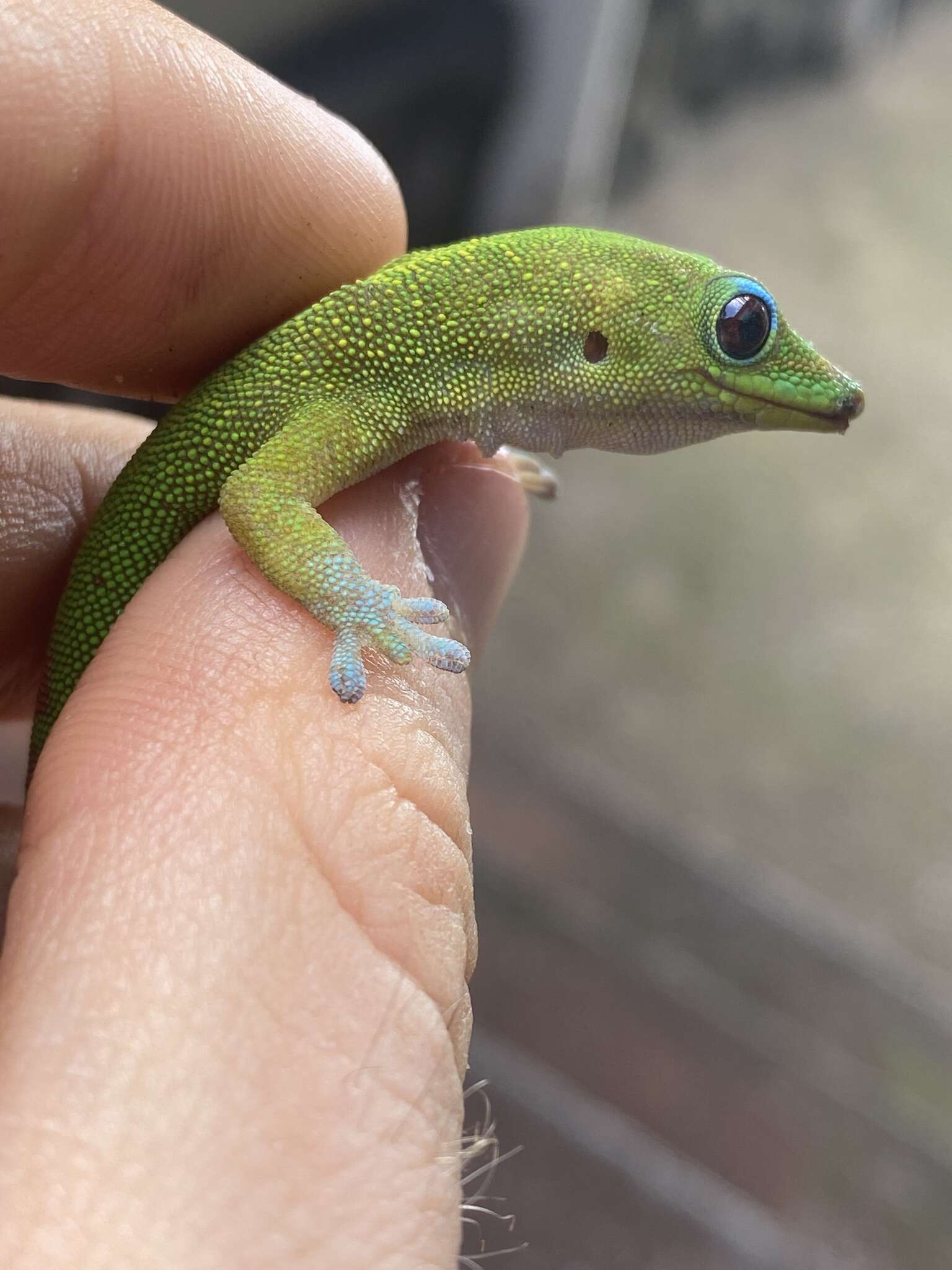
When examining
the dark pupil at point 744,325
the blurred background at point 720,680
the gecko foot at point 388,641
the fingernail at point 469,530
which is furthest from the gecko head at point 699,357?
the blurred background at point 720,680

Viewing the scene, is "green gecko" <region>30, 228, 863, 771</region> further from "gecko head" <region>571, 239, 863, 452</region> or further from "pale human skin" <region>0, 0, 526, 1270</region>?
"pale human skin" <region>0, 0, 526, 1270</region>

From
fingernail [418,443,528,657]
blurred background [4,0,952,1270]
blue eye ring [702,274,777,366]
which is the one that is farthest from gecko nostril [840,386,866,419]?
blurred background [4,0,952,1270]

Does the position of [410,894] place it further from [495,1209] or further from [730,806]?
[730,806]

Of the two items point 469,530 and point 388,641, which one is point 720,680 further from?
point 388,641

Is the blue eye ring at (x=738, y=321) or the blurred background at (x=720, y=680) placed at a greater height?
the blue eye ring at (x=738, y=321)

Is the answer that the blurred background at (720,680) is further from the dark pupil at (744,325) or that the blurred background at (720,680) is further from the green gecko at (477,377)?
the dark pupil at (744,325)

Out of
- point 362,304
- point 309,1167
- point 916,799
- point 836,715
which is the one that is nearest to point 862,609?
point 836,715

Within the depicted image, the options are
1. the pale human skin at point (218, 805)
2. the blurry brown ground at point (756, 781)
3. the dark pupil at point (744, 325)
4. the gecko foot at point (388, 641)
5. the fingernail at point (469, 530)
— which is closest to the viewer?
the pale human skin at point (218, 805)
